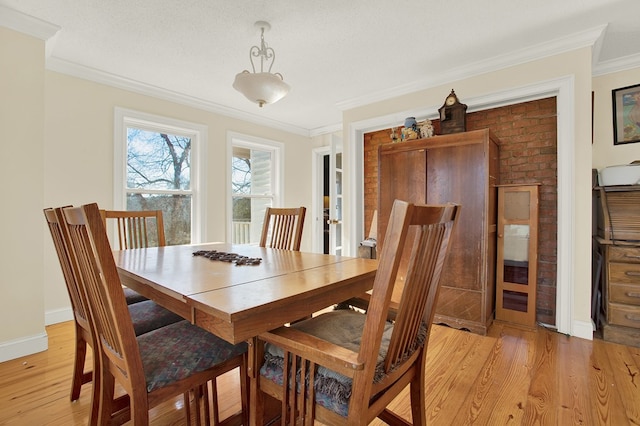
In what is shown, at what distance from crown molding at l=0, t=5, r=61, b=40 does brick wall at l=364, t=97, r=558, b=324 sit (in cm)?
399

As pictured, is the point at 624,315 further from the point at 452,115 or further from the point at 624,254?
the point at 452,115

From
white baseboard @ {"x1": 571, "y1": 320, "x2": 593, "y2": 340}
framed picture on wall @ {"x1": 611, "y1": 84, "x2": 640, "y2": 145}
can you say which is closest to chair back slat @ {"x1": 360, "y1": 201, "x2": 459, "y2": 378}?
white baseboard @ {"x1": 571, "y1": 320, "x2": 593, "y2": 340}

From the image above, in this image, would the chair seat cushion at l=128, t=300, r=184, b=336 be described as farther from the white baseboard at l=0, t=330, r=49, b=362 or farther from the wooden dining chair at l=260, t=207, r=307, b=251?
the white baseboard at l=0, t=330, r=49, b=362

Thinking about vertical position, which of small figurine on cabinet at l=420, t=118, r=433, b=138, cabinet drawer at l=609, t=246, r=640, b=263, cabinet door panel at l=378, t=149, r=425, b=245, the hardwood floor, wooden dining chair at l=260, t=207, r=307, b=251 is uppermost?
small figurine on cabinet at l=420, t=118, r=433, b=138

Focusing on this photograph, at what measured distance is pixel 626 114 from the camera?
266 cm

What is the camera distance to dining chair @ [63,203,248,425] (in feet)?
3.06

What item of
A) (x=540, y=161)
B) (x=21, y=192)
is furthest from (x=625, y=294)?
(x=21, y=192)

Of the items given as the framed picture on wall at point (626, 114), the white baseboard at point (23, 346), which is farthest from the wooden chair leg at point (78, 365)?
the framed picture on wall at point (626, 114)

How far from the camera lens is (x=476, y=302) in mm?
2549

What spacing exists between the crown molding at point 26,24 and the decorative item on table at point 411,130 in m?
3.00

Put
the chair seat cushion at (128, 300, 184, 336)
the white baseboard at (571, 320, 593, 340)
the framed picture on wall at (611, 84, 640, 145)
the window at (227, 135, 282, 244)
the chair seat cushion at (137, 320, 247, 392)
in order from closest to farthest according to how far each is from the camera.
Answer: the chair seat cushion at (137, 320, 247, 392)
the chair seat cushion at (128, 300, 184, 336)
the white baseboard at (571, 320, 593, 340)
the framed picture on wall at (611, 84, 640, 145)
the window at (227, 135, 282, 244)

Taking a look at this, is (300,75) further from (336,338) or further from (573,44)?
(336,338)

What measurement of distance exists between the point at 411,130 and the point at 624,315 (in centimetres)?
226

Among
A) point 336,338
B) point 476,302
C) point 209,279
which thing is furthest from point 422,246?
point 476,302
